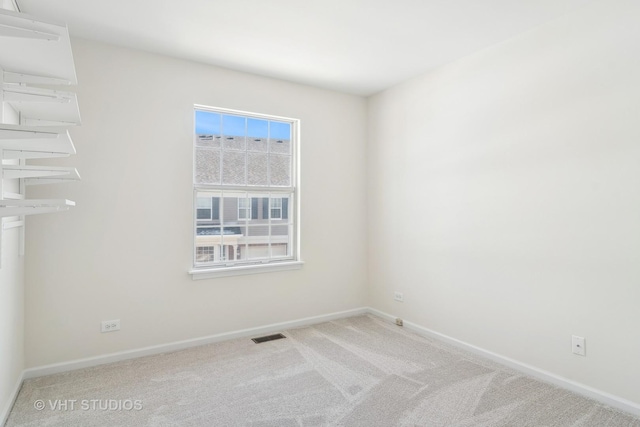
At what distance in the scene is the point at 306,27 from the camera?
107 inches

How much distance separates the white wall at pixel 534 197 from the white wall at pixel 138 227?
1.27m

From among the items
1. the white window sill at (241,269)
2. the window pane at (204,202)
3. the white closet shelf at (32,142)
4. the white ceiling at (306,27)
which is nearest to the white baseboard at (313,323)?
the white window sill at (241,269)

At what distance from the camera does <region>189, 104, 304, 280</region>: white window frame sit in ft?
11.1

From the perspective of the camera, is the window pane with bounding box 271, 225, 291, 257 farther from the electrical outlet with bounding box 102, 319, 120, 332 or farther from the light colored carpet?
the electrical outlet with bounding box 102, 319, 120, 332

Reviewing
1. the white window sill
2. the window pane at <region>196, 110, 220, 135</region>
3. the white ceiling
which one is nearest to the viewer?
the white ceiling

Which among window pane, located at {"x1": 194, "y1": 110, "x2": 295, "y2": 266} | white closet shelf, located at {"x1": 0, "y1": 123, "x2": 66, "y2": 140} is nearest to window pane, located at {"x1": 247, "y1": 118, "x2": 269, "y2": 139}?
window pane, located at {"x1": 194, "y1": 110, "x2": 295, "y2": 266}

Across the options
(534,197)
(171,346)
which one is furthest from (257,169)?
(534,197)

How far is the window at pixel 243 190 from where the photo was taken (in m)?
3.47

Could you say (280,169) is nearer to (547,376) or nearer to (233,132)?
(233,132)

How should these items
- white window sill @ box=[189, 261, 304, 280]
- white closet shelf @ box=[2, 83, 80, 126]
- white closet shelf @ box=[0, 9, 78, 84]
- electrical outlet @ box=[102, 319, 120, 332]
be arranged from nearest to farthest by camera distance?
white closet shelf @ box=[0, 9, 78, 84] < white closet shelf @ box=[2, 83, 80, 126] < electrical outlet @ box=[102, 319, 120, 332] < white window sill @ box=[189, 261, 304, 280]

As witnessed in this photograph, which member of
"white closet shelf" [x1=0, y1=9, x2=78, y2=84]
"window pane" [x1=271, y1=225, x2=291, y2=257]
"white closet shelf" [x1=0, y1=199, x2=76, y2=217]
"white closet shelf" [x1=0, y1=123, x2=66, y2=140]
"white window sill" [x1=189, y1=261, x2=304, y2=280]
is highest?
"white closet shelf" [x1=0, y1=9, x2=78, y2=84]

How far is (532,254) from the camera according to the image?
2.74 meters

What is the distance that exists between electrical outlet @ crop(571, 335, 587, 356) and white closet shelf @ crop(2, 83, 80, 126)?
343cm

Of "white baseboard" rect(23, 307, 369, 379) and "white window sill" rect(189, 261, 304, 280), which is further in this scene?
"white window sill" rect(189, 261, 304, 280)
